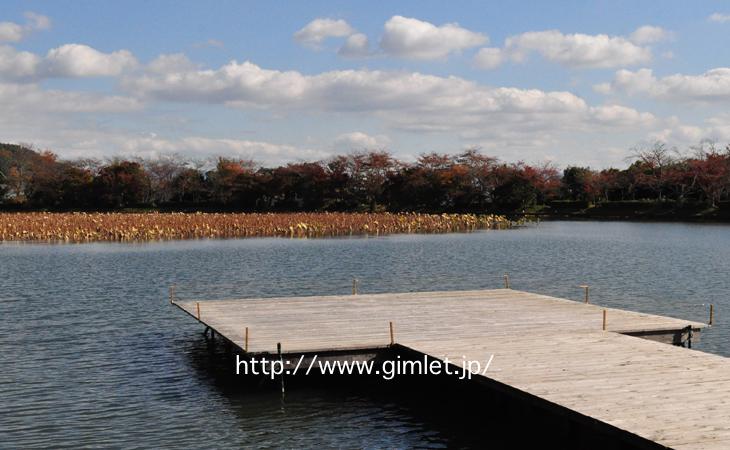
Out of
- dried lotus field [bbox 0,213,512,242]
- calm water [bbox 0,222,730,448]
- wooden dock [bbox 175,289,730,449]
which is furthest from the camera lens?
dried lotus field [bbox 0,213,512,242]

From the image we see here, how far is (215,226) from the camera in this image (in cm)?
5709

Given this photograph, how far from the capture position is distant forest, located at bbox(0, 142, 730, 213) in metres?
86.6

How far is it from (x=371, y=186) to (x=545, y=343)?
258 feet

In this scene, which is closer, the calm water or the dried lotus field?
the calm water

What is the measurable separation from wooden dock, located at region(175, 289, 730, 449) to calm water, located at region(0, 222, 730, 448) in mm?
1080

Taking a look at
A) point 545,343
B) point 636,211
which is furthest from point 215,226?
point 545,343

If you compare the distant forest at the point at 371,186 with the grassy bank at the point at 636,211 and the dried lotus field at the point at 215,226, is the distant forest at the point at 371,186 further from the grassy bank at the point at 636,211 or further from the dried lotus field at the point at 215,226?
the dried lotus field at the point at 215,226

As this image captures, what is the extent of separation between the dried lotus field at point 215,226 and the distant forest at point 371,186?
18595 millimetres

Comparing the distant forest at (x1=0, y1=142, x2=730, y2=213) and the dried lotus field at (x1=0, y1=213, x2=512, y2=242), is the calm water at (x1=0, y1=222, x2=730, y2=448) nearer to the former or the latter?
the dried lotus field at (x1=0, y1=213, x2=512, y2=242)

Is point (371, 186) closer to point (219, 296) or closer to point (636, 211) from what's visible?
point (636, 211)

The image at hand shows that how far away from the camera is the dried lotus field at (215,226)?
53.0 metres

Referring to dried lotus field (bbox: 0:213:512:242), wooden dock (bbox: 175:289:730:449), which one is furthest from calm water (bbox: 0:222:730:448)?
dried lotus field (bbox: 0:213:512:242)

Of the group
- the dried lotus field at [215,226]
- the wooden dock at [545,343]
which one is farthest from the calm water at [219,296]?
the dried lotus field at [215,226]

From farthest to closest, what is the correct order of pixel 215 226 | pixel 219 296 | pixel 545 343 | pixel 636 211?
pixel 636 211, pixel 215 226, pixel 219 296, pixel 545 343
